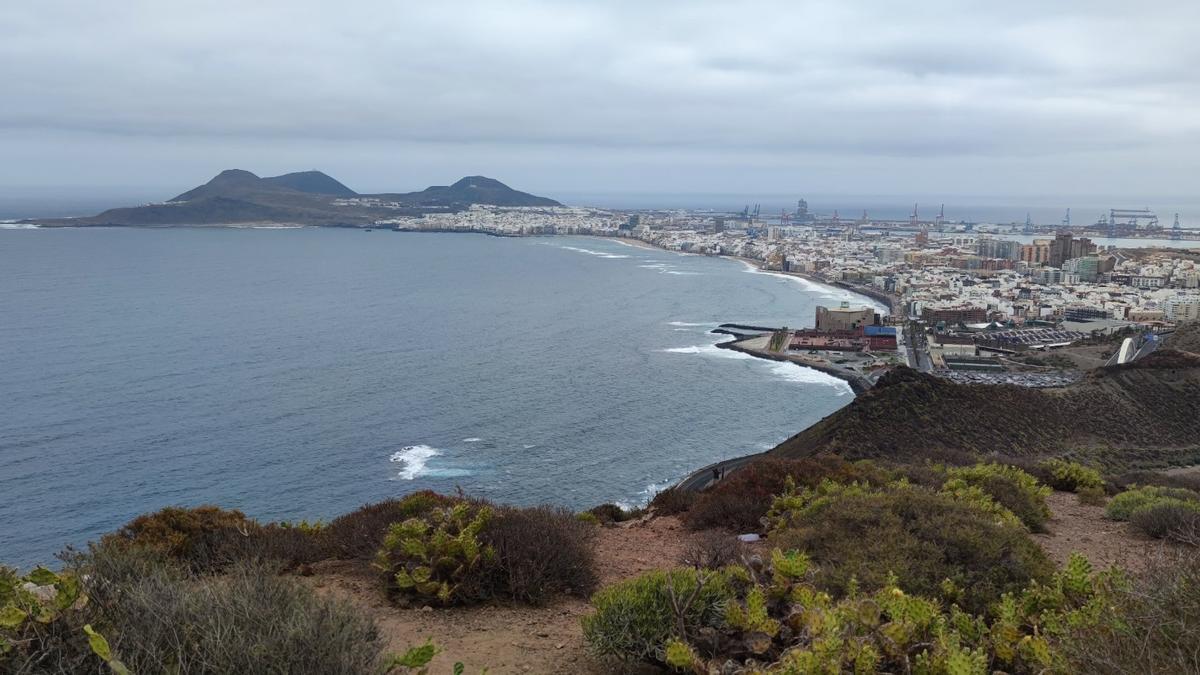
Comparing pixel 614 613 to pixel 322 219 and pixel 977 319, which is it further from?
pixel 322 219

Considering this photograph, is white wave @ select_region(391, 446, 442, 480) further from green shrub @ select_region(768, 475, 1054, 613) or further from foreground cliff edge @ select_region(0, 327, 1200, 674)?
green shrub @ select_region(768, 475, 1054, 613)

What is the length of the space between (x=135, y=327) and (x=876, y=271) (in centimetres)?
6373

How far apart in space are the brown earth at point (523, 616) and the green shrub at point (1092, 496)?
5.52ft

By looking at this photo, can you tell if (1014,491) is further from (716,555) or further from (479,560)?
(479,560)

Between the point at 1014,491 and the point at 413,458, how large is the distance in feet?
54.6

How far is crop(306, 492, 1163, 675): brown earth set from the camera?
4.43 m

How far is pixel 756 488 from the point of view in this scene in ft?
28.6

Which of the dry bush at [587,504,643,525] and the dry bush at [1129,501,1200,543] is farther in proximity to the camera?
the dry bush at [587,504,643,525]

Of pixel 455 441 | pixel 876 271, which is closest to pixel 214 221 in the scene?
pixel 876 271

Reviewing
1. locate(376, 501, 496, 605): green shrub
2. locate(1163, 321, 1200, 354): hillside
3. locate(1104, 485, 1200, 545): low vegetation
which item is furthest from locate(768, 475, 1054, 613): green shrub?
locate(1163, 321, 1200, 354): hillside

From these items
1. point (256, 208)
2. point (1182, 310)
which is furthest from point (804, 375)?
point (256, 208)

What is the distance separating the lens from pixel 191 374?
30.8 meters

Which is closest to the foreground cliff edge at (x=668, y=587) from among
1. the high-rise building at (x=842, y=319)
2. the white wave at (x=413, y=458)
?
the white wave at (x=413, y=458)

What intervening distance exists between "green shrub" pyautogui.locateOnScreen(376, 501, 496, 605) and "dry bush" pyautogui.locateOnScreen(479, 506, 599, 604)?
94mm
